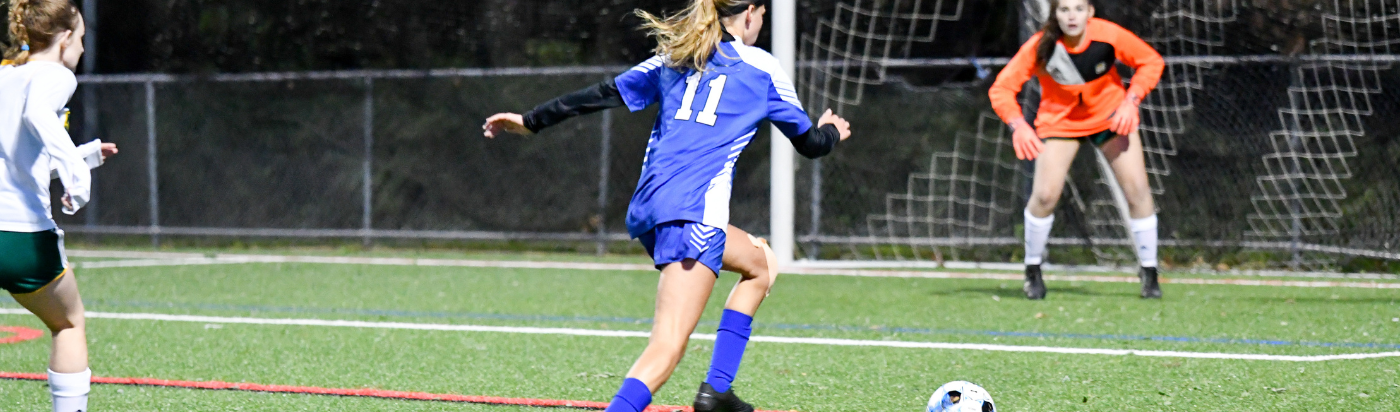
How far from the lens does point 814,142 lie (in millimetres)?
3807

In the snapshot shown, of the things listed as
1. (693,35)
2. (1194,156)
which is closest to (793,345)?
(693,35)

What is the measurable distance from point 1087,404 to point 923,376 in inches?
30.8

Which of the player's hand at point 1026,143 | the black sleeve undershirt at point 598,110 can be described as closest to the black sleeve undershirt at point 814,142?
the black sleeve undershirt at point 598,110

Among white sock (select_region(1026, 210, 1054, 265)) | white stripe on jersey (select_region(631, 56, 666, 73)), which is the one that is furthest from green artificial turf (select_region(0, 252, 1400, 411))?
white stripe on jersey (select_region(631, 56, 666, 73))

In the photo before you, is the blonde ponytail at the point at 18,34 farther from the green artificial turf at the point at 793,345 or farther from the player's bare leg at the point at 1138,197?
the player's bare leg at the point at 1138,197

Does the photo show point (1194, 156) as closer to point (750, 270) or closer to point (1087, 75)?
point (1087, 75)

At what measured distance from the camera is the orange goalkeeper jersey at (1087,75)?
733cm

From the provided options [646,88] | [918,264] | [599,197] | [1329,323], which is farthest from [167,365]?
[599,197]

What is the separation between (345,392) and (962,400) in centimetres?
220

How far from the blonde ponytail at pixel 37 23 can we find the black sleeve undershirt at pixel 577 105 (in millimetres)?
1300

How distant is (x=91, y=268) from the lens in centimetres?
1076

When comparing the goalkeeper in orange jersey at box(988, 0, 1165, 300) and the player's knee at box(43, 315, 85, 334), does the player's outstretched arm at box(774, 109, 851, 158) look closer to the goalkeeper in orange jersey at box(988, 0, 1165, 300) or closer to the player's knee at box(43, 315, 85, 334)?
the player's knee at box(43, 315, 85, 334)

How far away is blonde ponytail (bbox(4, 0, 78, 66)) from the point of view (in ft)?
12.1

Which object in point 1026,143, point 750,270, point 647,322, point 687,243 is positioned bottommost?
point 647,322
